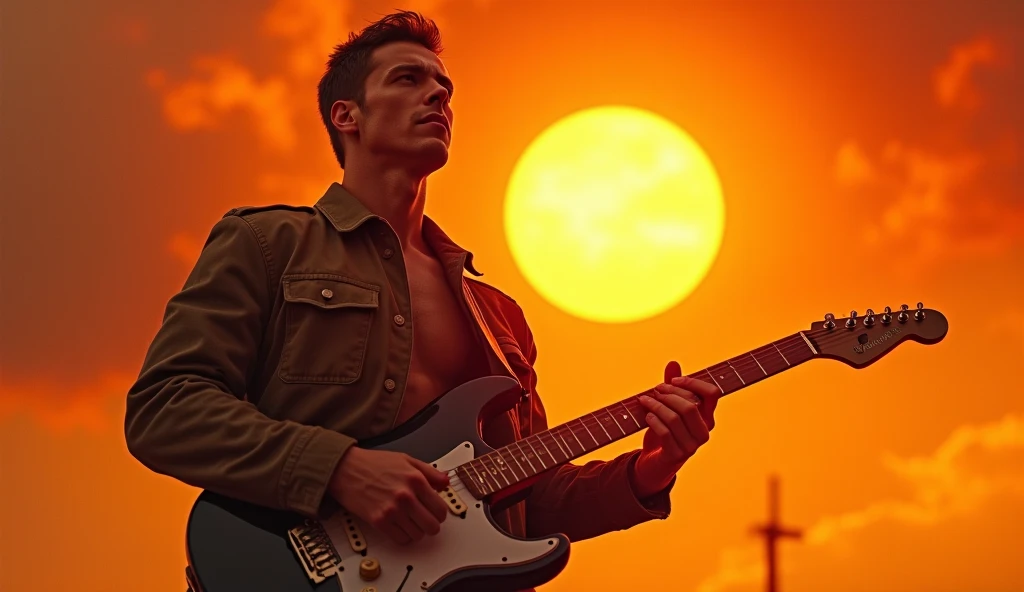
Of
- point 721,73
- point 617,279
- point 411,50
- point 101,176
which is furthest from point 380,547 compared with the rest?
point 721,73

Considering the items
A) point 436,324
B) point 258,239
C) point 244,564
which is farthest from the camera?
point 436,324

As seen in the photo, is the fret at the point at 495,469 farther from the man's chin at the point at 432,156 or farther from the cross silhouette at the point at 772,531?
the cross silhouette at the point at 772,531

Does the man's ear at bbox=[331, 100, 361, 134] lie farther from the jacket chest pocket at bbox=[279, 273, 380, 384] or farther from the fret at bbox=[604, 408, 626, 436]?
the fret at bbox=[604, 408, 626, 436]

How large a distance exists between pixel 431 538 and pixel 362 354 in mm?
484

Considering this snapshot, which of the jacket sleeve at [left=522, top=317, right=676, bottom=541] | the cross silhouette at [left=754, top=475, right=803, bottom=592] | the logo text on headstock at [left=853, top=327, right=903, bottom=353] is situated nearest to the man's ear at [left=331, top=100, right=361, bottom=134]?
the jacket sleeve at [left=522, top=317, right=676, bottom=541]

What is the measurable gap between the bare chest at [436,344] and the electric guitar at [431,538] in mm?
167

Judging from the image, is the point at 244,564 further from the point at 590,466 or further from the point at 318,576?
the point at 590,466

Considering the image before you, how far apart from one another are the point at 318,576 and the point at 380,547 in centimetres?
14

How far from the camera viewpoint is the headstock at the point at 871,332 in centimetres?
265

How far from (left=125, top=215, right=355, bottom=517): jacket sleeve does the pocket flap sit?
7 cm

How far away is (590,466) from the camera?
107 inches

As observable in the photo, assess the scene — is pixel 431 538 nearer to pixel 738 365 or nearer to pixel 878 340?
pixel 738 365

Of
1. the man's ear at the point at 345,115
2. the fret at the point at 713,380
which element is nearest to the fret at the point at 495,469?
the fret at the point at 713,380

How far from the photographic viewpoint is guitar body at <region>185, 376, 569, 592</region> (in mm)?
1986
